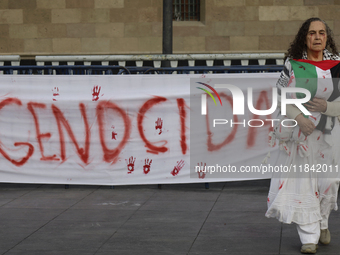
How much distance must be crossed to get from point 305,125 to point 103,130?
3442mm

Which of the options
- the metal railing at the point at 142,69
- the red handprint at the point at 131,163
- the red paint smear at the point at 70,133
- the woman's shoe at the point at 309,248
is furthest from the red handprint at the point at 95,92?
the woman's shoe at the point at 309,248

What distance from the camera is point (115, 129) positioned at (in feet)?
25.6

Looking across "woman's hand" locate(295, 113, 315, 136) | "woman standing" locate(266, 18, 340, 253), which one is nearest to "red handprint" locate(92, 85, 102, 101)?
"woman standing" locate(266, 18, 340, 253)

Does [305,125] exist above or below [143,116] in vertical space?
above

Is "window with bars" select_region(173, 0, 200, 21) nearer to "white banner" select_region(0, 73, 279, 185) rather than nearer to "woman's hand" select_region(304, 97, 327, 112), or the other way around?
"white banner" select_region(0, 73, 279, 185)

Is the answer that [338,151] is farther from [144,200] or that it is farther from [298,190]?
[144,200]

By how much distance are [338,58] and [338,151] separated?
31.5 inches

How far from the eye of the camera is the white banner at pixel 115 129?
25.4 feet

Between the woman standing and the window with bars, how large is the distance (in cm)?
905

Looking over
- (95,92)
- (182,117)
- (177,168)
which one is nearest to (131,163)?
(177,168)

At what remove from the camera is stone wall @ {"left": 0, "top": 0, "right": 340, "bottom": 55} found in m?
13.5

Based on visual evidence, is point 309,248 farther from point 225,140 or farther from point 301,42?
point 225,140

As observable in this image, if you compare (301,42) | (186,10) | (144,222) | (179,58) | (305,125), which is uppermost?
(186,10)

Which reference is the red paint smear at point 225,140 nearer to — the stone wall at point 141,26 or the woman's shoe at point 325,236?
the woman's shoe at point 325,236
